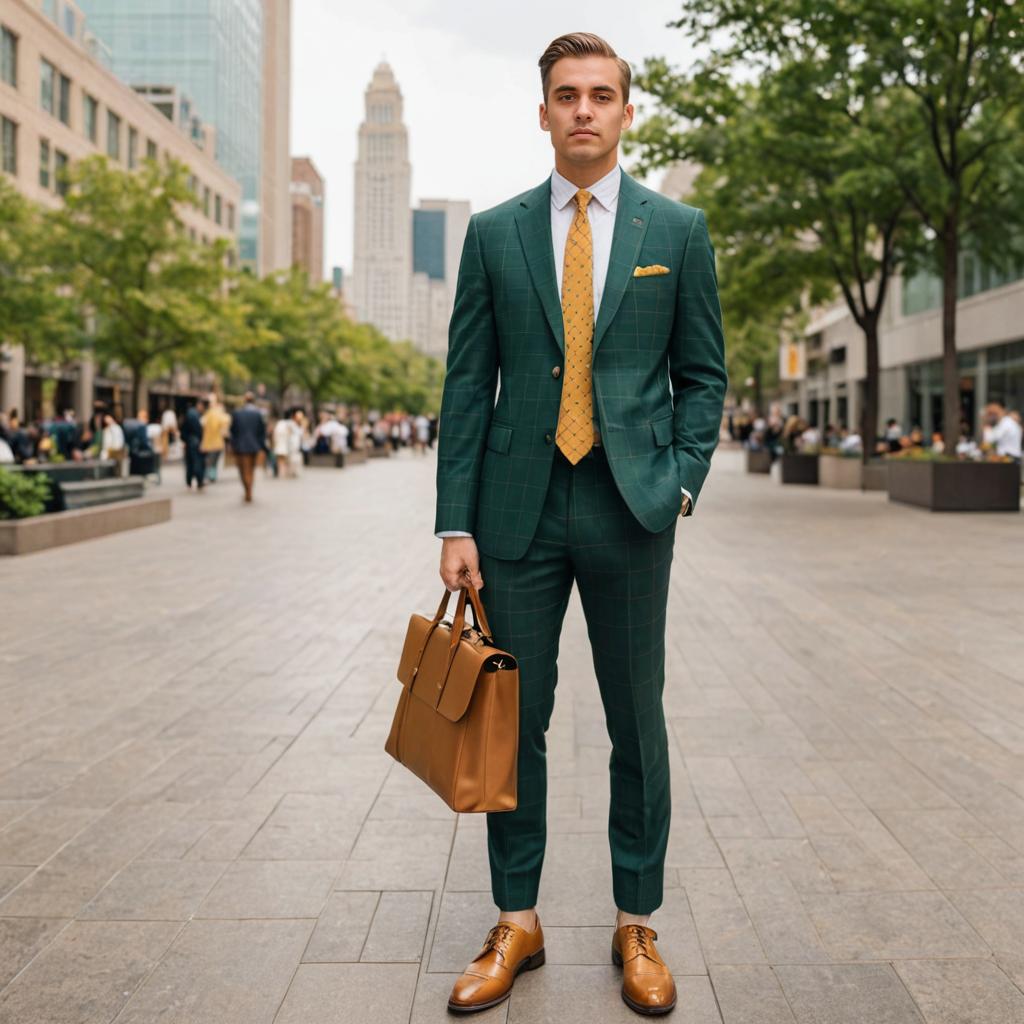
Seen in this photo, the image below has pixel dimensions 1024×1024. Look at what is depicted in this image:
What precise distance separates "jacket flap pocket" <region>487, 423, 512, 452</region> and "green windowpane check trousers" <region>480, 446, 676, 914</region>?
125 mm

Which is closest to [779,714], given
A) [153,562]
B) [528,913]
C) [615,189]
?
[528,913]

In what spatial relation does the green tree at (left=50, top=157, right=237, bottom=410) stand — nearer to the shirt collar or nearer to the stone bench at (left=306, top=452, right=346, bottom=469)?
the stone bench at (left=306, top=452, right=346, bottom=469)

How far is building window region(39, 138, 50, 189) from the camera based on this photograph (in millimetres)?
43656

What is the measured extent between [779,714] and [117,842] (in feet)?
10.4

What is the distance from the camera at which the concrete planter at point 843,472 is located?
88.6ft

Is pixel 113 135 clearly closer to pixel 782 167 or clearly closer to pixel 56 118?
pixel 56 118

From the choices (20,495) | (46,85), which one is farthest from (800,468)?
(46,85)

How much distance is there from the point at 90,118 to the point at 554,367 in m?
51.8

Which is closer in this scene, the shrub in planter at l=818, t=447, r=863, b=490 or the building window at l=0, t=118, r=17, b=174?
the shrub in planter at l=818, t=447, r=863, b=490

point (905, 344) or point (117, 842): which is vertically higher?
point (905, 344)

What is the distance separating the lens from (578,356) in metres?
2.79

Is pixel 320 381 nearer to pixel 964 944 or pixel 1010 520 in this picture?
pixel 1010 520

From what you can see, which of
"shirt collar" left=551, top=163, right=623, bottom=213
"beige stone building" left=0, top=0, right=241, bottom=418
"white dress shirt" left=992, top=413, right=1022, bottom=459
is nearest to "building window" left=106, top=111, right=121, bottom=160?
"beige stone building" left=0, top=0, right=241, bottom=418

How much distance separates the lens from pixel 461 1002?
274 centimetres
